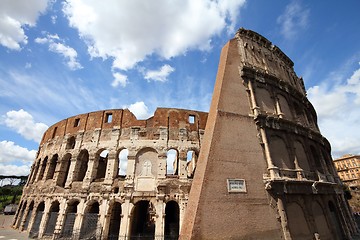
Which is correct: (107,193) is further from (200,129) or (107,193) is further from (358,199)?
(358,199)

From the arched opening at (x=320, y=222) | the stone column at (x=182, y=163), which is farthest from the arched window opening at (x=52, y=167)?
the arched opening at (x=320, y=222)

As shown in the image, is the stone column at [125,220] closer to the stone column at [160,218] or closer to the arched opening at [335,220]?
the stone column at [160,218]

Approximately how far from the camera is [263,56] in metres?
17.4

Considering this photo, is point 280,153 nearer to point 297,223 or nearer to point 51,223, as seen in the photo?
point 297,223

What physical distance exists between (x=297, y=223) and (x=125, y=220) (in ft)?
34.6

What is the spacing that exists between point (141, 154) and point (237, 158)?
7679 millimetres

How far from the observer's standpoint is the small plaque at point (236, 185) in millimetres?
9929

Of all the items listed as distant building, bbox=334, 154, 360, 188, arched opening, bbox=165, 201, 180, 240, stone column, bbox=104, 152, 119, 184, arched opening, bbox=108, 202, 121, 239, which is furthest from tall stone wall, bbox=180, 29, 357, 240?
distant building, bbox=334, 154, 360, 188

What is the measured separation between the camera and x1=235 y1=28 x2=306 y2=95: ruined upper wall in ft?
52.1

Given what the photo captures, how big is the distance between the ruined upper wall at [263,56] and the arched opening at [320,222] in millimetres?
9657

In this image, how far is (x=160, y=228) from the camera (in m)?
12.8

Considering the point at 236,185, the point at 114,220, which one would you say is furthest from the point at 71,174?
the point at 236,185

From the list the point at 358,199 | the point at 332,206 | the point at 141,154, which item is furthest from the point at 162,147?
the point at 358,199

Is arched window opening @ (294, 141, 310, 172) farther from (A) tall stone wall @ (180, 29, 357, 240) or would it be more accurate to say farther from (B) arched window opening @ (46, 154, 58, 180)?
(B) arched window opening @ (46, 154, 58, 180)
